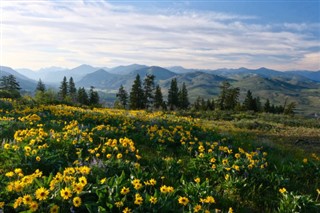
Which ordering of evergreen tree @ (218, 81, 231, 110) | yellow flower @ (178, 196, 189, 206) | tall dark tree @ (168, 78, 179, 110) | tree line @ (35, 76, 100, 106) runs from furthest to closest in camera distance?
tall dark tree @ (168, 78, 179, 110) < evergreen tree @ (218, 81, 231, 110) < tree line @ (35, 76, 100, 106) < yellow flower @ (178, 196, 189, 206)

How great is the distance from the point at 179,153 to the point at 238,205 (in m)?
3.20

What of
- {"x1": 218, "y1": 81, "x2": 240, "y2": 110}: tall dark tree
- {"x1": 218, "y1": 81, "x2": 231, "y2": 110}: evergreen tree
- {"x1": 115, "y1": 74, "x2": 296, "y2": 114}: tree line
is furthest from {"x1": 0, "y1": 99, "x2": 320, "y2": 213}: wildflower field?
{"x1": 218, "y1": 81, "x2": 240, "y2": 110}: tall dark tree

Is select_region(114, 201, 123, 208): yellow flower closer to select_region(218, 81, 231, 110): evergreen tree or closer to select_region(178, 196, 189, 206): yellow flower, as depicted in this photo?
select_region(178, 196, 189, 206): yellow flower

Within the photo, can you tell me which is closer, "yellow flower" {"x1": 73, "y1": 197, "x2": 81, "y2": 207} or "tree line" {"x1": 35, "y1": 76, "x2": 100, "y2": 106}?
"yellow flower" {"x1": 73, "y1": 197, "x2": 81, "y2": 207}

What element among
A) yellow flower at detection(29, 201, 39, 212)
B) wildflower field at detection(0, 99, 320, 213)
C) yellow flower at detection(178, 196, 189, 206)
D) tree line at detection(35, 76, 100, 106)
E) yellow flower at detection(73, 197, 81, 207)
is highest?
yellow flower at detection(29, 201, 39, 212)

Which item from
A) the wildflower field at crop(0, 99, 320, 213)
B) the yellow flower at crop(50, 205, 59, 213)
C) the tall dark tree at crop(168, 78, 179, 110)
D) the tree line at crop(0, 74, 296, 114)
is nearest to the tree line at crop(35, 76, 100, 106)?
the tree line at crop(0, 74, 296, 114)

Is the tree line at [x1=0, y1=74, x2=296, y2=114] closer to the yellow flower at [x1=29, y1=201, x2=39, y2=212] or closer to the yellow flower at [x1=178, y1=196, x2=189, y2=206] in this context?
the yellow flower at [x1=178, y1=196, x2=189, y2=206]

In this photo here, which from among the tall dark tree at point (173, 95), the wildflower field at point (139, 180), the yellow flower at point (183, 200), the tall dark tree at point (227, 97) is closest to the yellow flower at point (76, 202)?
the wildflower field at point (139, 180)

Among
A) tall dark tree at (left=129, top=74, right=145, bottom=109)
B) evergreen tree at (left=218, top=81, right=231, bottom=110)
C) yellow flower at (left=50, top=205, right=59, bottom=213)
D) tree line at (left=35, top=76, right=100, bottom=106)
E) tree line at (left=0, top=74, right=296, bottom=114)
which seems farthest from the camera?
evergreen tree at (left=218, top=81, right=231, bottom=110)

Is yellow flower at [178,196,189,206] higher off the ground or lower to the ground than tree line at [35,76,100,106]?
higher

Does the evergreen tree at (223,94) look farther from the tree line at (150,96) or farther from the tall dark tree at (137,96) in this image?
the tall dark tree at (137,96)

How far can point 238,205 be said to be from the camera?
5.08 metres

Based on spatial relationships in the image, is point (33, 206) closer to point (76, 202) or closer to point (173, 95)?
point (76, 202)

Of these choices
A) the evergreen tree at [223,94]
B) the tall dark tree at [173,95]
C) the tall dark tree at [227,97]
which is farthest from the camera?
the tall dark tree at [173,95]
